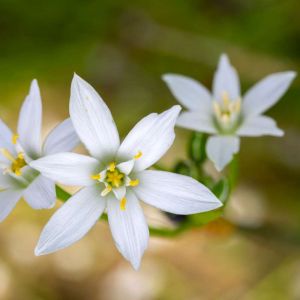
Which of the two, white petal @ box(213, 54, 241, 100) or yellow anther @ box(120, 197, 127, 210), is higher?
white petal @ box(213, 54, 241, 100)

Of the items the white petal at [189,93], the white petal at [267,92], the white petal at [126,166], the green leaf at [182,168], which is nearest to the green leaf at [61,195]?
the white petal at [126,166]

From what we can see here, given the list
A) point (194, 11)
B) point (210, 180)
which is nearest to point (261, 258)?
point (210, 180)

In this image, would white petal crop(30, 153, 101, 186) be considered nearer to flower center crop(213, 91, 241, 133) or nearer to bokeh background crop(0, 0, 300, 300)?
flower center crop(213, 91, 241, 133)

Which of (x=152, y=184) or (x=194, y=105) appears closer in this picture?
(x=152, y=184)

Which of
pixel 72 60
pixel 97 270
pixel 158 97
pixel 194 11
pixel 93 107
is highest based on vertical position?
pixel 93 107

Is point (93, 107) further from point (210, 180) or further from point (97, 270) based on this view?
point (97, 270)

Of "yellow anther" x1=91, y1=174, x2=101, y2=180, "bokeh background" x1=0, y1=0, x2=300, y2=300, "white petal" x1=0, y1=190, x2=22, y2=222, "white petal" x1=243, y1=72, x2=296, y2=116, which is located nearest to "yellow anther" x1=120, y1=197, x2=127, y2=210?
"yellow anther" x1=91, y1=174, x2=101, y2=180
